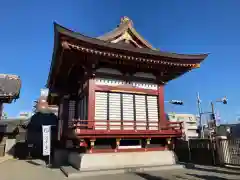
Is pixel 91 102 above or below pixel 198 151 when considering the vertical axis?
above

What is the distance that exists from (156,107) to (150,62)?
10.7 feet

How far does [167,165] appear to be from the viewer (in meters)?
12.8

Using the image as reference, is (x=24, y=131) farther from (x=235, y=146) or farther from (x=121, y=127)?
(x=235, y=146)

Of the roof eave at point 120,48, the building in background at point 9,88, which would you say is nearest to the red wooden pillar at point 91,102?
the roof eave at point 120,48

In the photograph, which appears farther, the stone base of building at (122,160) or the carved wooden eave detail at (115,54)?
the carved wooden eave detail at (115,54)

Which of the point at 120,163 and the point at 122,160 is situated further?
the point at 122,160

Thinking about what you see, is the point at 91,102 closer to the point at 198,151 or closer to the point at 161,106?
the point at 161,106

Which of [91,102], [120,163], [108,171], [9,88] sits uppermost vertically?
[9,88]

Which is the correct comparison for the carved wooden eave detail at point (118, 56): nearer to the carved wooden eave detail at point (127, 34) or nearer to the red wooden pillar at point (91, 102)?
the red wooden pillar at point (91, 102)

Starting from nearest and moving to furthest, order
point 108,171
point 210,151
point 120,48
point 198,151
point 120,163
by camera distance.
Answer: point 108,171, point 120,163, point 120,48, point 210,151, point 198,151

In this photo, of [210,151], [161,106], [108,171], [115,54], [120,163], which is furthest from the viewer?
[210,151]

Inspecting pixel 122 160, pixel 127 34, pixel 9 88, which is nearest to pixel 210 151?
pixel 122 160

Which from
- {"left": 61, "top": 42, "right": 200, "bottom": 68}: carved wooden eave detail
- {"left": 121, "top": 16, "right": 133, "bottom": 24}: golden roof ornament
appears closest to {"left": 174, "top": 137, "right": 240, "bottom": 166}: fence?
{"left": 61, "top": 42, "right": 200, "bottom": 68}: carved wooden eave detail

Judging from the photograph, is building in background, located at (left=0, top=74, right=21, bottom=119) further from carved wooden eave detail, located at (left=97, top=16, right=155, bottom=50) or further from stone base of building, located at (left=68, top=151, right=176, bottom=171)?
carved wooden eave detail, located at (left=97, top=16, right=155, bottom=50)
